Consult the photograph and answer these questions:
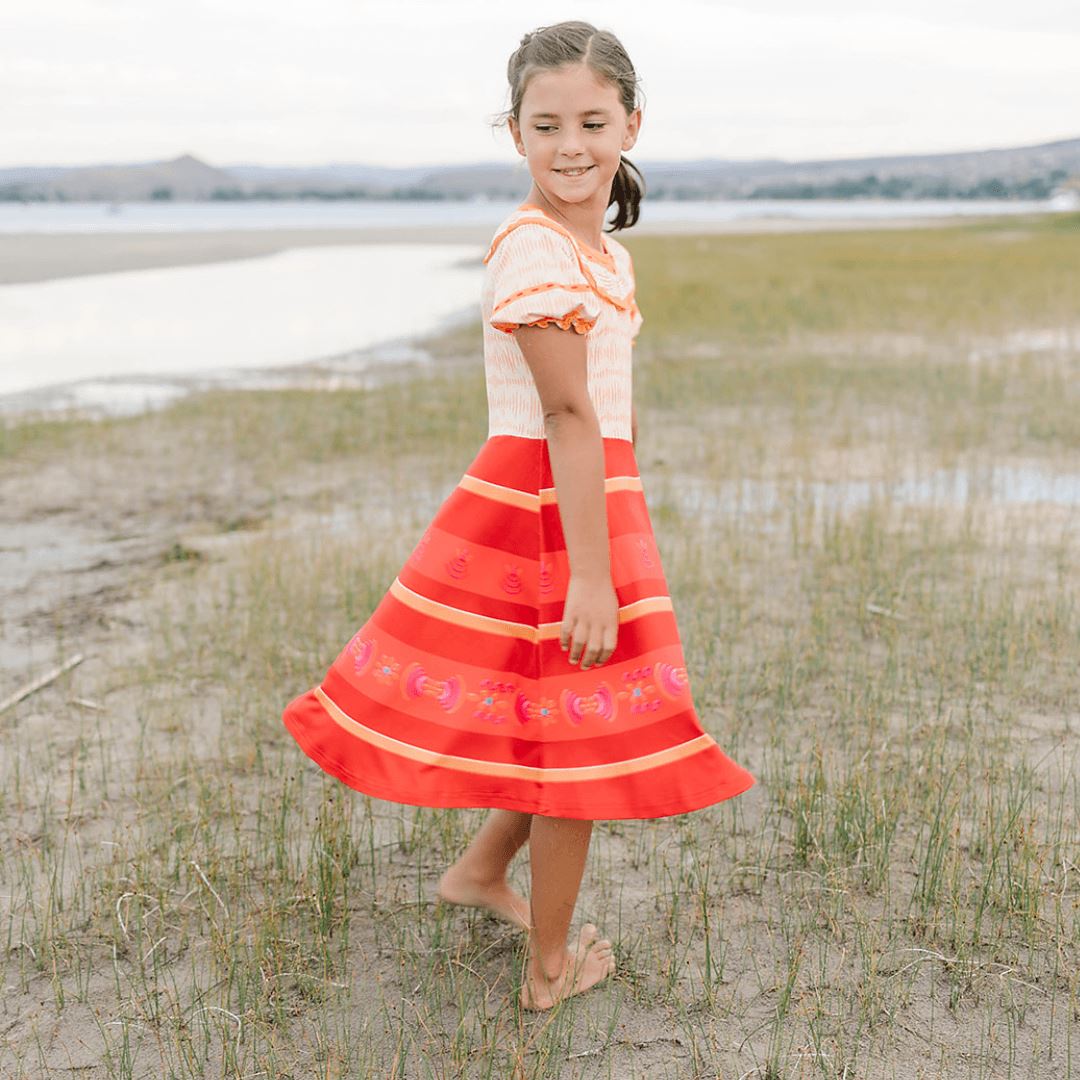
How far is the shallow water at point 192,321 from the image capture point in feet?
44.1

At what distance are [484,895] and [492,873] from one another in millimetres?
56

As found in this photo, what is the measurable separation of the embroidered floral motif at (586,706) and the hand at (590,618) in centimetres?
9

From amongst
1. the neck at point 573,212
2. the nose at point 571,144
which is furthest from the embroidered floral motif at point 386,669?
the nose at point 571,144

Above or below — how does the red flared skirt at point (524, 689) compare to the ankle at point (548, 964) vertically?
above

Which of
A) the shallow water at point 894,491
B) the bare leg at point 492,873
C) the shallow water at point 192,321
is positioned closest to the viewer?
the bare leg at point 492,873

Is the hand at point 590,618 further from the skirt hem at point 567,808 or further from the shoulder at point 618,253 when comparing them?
the shoulder at point 618,253

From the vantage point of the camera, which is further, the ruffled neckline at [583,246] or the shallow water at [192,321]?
the shallow water at [192,321]

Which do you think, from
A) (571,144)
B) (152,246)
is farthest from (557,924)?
(152,246)

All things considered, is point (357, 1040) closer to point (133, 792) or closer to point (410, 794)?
point (410, 794)

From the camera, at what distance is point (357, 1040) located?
2.58 m

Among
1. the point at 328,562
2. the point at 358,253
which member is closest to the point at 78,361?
the point at 328,562

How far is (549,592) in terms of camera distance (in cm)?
240

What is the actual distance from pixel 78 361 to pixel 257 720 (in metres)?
12.0

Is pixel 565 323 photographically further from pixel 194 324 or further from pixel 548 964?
pixel 194 324
